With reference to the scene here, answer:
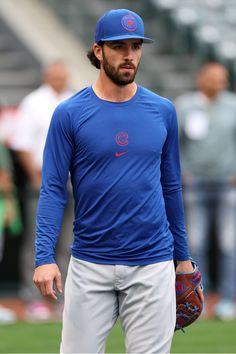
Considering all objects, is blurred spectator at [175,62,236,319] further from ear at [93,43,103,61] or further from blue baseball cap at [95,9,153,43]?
blue baseball cap at [95,9,153,43]

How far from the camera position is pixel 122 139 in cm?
473

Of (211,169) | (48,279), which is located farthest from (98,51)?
(211,169)

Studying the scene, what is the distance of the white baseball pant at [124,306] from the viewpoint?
4773 millimetres

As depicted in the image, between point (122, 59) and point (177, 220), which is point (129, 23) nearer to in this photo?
point (122, 59)

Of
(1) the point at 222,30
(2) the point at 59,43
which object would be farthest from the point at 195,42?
(2) the point at 59,43

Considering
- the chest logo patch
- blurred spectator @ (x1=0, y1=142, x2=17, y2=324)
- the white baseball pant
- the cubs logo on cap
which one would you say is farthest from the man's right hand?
blurred spectator @ (x1=0, y1=142, x2=17, y2=324)

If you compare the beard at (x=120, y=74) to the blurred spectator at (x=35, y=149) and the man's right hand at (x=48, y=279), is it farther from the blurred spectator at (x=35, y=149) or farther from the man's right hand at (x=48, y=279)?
the blurred spectator at (x=35, y=149)

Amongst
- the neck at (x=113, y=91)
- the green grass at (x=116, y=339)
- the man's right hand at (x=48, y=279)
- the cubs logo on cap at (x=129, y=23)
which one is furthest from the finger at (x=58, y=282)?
the green grass at (x=116, y=339)

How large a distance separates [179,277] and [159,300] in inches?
13.1

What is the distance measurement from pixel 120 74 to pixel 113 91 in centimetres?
10

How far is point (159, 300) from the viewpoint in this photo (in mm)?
4785

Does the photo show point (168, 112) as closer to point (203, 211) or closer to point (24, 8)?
point (203, 211)

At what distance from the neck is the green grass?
10.9ft

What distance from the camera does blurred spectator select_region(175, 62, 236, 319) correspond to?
1002cm
